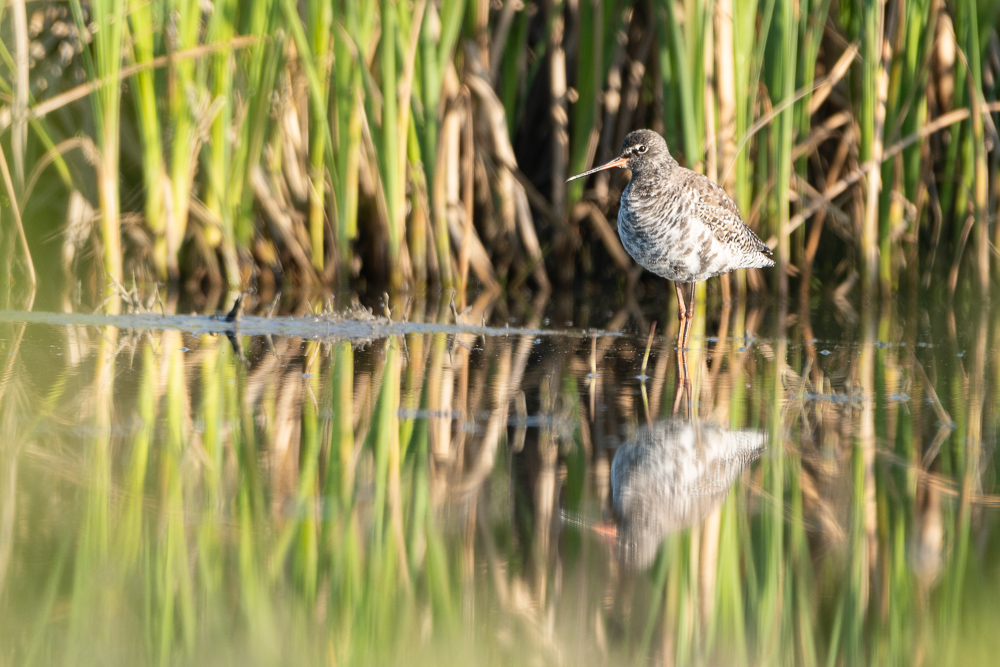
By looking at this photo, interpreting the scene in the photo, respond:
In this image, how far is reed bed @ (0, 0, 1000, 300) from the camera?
6287mm

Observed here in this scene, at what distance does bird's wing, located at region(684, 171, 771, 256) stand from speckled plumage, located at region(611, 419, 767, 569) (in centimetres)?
214

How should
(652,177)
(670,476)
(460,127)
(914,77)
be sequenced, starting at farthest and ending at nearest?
(460,127) → (914,77) → (652,177) → (670,476)

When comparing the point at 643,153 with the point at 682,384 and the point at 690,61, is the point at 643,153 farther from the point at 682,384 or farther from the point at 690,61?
the point at 682,384

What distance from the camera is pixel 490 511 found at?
2.75m

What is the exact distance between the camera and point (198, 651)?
2.01 meters

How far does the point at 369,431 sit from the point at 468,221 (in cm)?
361

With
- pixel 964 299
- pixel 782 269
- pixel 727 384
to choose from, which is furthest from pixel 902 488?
pixel 964 299

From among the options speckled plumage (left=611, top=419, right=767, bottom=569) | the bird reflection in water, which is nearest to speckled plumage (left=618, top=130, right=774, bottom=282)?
the bird reflection in water

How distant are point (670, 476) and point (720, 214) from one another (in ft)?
9.47

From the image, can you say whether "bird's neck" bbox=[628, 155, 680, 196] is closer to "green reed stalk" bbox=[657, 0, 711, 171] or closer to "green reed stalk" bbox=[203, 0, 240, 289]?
"green reed stalk" bbox=[657, 0, 711, 171]

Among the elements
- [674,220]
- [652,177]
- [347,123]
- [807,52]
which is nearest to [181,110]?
[347,123]

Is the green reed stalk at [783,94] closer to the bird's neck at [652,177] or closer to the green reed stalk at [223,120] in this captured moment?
the bird's neck at [652,177]

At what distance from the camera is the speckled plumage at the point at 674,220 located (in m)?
5.52

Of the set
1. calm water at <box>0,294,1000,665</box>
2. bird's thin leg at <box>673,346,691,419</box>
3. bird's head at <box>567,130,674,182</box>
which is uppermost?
bird's head at <box>567,130,674,182</box>
